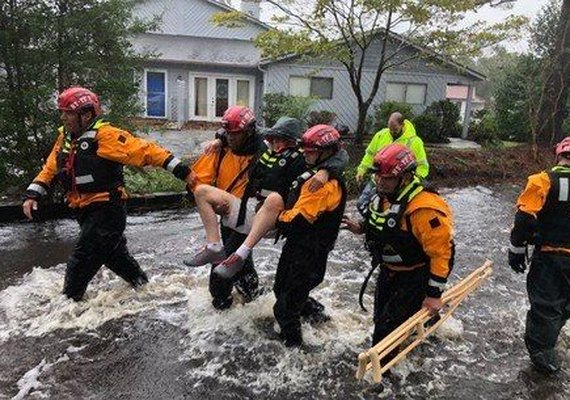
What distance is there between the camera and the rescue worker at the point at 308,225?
4145 mm

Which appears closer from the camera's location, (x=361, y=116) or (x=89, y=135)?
(x=89, y=135)

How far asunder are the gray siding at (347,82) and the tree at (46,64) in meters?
13.7

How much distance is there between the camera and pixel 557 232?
439cm

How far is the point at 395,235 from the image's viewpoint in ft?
12.9

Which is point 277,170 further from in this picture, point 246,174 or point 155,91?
point 155,91

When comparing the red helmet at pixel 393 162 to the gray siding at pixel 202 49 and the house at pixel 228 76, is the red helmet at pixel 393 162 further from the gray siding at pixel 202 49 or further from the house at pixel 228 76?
the gray siding at pixel 202 49

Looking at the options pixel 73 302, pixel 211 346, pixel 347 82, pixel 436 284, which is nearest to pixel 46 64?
pixel 73 302

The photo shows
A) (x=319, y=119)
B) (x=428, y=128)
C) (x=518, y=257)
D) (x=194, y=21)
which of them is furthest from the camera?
(x=194, y=21)

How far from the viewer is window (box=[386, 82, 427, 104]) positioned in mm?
23969

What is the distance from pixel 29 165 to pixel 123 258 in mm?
4024

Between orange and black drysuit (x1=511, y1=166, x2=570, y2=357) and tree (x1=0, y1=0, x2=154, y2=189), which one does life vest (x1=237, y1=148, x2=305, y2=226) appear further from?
tree (x1=0, y1=0, x2=154, y2=189)

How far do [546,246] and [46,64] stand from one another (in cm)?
778

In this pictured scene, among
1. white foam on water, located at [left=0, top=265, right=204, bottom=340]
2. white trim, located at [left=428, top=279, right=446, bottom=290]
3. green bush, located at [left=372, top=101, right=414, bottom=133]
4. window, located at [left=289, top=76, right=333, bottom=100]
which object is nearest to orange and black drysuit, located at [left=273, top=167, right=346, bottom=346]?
→ white trim, located at [left=428, top=279, right=446, bottom=290]

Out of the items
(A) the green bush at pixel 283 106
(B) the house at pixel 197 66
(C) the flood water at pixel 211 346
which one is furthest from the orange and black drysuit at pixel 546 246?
(B) the house at pixel 197 66
